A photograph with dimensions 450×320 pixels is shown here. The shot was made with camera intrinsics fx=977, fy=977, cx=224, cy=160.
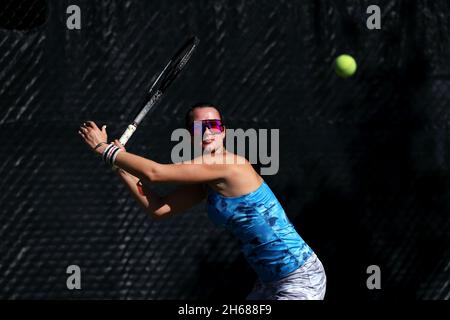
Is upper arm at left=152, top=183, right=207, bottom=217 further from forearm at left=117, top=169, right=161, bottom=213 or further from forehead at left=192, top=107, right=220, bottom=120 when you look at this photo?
forehead at left=192, top=107, right=220, bottom=120

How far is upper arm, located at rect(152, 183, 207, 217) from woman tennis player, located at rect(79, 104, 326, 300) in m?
0.22

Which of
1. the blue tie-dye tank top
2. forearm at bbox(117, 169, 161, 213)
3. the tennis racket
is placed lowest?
the blue tie-dye tank top

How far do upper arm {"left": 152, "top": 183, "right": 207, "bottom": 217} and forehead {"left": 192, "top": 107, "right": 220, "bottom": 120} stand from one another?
36cm

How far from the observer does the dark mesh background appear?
6.21 meters

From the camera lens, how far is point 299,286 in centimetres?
446

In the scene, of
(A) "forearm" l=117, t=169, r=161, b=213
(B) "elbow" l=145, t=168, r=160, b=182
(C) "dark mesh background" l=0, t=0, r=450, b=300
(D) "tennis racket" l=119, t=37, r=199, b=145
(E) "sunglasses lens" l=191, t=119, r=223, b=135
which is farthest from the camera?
(C) "dark mesh background" l=0, t=0, r=450, b=300

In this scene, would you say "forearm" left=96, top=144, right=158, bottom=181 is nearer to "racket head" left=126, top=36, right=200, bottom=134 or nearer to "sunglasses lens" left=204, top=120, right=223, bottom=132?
"sunglasses lens" left=204, top=120, right=223, bottom=132

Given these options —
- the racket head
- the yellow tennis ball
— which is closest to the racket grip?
the racket head

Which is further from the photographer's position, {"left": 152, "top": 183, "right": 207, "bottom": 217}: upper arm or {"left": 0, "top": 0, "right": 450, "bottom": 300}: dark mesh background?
{"left": 0, "top": 0, "right": 450, "bottom": 300}: dark mesh background

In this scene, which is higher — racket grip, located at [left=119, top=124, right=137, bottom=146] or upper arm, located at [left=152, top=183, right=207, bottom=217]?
Answer: racket grip, located at [left=119, top=124, right=137, bottom=146]

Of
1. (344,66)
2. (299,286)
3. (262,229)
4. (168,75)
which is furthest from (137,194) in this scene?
(344,66)

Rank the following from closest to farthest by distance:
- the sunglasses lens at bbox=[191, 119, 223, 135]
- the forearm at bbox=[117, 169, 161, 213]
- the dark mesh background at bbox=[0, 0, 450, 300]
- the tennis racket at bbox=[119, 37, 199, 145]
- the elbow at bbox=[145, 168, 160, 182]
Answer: the elbow at bbox=[145, 168, 160, 182] < the sunglasses lens at bbox=[191, 119, 223, 135] < the forearm at bbox=[117, 169, 161, 213] < the tennis racket at bbox=[119, 37, 199, 145] < the dark mesh background at bbox=[0, 0, 450, 300]
